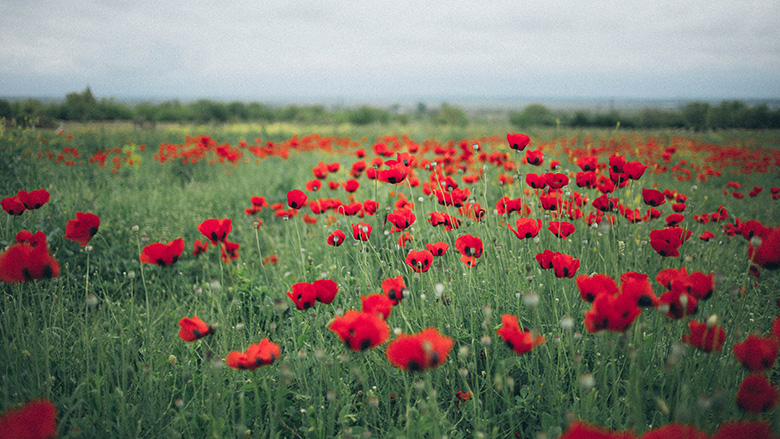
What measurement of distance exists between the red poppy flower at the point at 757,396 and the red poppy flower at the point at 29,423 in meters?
1.49

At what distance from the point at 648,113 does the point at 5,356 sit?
2938cm

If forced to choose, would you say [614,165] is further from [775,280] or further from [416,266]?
[775,280]

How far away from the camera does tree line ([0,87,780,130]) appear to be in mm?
9820

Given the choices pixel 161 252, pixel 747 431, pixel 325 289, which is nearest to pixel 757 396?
pixel 747 431

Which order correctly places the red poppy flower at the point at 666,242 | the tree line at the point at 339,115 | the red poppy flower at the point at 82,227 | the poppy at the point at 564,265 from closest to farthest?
the poppy at the point at 564,265, the red poppy flower at the point at 666,242, the red poppy flower at the point at 82,227, the tree line at the point at 339,115

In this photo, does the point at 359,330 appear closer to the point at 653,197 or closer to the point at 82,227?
the point at 82,227

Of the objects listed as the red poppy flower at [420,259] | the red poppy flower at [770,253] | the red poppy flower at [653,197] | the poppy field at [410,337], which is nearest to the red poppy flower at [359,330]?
the poppy field at [410,337]

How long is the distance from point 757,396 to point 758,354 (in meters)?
0.12

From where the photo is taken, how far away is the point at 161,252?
1514 mm

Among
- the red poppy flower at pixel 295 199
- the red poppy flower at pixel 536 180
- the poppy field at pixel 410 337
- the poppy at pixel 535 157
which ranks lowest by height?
the poppy field at pixel 410 337

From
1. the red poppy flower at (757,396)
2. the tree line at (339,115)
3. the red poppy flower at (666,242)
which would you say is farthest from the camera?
the tree line at (339,115)

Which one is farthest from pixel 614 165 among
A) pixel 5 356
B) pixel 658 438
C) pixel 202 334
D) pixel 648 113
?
pixel 648 113

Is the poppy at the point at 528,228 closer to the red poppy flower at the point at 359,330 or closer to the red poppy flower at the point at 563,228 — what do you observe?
the red poppy flower at the point at 563,228

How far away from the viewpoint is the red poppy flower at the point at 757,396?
85 cm
